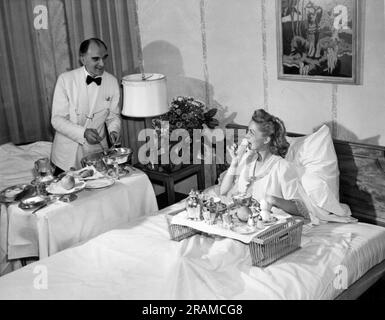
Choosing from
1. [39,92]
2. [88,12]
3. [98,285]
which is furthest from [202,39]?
[98,285]

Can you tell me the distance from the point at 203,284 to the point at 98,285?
58 centimetres

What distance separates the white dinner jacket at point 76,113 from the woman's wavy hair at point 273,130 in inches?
58.7

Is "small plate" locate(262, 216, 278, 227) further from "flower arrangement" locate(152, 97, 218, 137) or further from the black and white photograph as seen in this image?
"flower arrangement" locate(152, 97, 218, 137)

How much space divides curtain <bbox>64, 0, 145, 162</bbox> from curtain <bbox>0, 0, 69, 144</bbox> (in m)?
0.13

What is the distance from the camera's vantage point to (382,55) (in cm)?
357

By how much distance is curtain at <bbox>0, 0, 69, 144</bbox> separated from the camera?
14.8ft

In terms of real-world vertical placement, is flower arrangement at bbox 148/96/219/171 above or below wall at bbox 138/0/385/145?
below

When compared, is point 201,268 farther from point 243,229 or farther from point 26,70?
point 26,70

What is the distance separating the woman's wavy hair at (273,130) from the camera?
11.6 ft

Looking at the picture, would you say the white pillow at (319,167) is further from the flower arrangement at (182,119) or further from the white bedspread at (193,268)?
the flower arrangement at (182,119)

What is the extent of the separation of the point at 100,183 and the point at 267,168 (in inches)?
47.0

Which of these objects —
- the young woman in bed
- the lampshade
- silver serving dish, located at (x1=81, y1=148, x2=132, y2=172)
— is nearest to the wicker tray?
the young woman in bed

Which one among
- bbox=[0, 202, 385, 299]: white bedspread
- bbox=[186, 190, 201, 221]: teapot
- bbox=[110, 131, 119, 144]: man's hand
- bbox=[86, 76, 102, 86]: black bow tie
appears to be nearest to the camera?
bbox=[0, 202, 385, 299]: white bedspread

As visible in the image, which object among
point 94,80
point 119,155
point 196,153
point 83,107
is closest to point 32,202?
point 119,155
